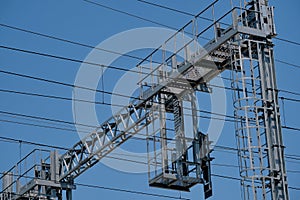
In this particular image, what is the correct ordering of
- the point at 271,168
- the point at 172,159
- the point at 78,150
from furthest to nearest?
the point at 78,150, the point at 172,159, the point at 271,168

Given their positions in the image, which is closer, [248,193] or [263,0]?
[248,193]

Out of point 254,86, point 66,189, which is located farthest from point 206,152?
point 66,189

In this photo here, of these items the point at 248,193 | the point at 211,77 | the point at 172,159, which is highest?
the point at 211,77

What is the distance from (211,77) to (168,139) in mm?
2288

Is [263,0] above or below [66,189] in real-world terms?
above

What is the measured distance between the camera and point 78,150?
102 feet

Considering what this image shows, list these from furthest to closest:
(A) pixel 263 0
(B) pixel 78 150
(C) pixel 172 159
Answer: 1. (B) pixel 78 150
2. (C) pixel 172 159
3. (A) pixel 263 0

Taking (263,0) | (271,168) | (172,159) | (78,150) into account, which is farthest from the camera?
(78,150)

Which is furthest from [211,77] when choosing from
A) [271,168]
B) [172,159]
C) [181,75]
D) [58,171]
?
[58,171]

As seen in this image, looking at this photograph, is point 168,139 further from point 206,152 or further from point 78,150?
point 78,150

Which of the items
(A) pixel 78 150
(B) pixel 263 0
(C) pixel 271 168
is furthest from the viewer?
(A) pixel 78 150

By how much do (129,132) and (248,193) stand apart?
19.7 feet

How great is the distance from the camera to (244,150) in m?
24.8

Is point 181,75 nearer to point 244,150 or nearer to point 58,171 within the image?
point 244,150
